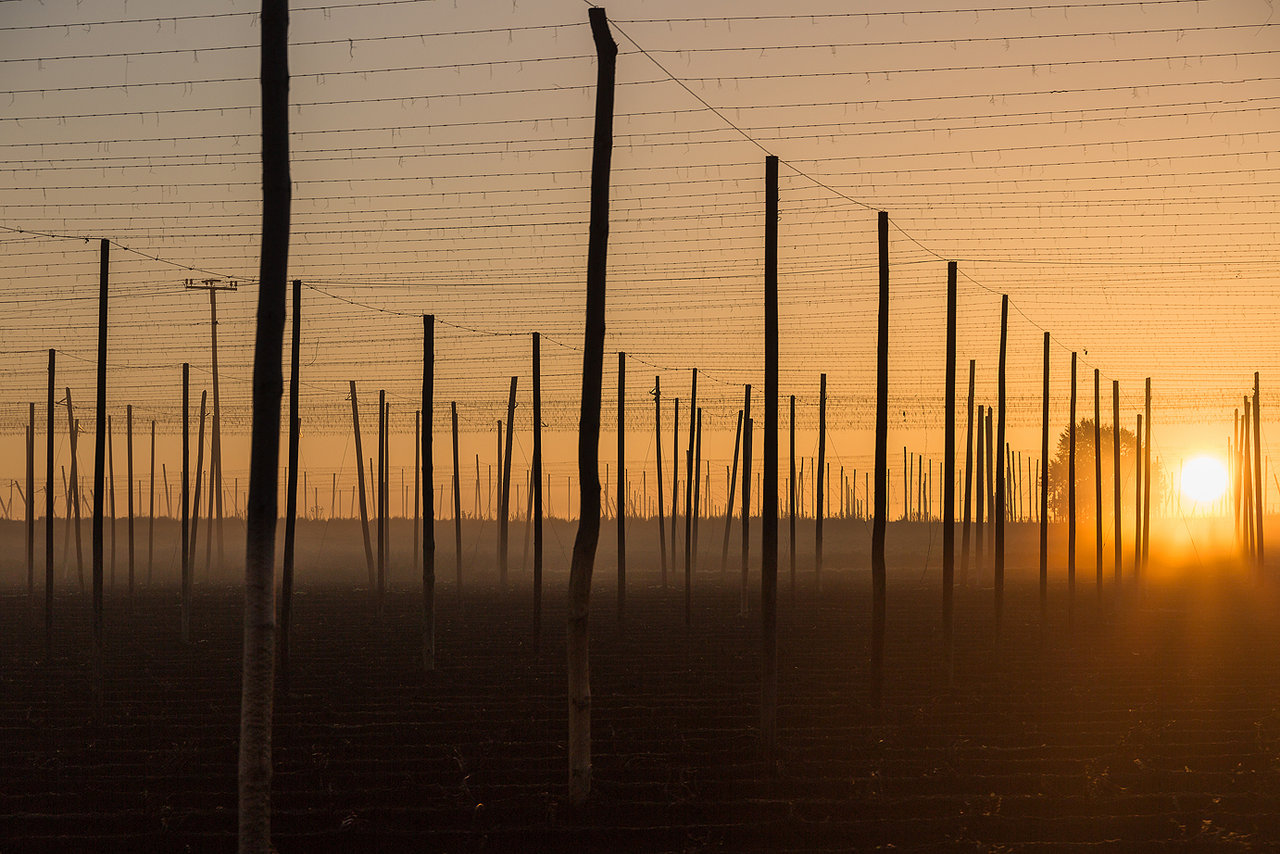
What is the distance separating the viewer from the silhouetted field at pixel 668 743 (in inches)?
460

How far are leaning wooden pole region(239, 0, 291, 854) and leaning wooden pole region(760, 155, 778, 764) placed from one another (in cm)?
756

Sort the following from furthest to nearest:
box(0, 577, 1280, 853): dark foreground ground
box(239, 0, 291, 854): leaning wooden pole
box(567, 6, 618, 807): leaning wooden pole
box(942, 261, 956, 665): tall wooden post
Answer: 1. box(942, 261, 956, 665): tall wooden post
2. box(567, 6, 618, 807): leaning wooden pole
3. box(0, 577, 1280, 853): dark foreground ground
4. box(239, 0, 291, 854): leaning wooden pole

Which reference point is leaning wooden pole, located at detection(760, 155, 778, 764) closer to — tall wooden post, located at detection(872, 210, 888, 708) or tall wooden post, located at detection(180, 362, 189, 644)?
tall wooden post, located at detection(872, 210, 888, 708)

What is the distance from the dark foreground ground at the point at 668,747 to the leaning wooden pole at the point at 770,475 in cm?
59

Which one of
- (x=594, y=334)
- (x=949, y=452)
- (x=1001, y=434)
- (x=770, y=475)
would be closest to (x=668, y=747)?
(x=770, y=475)

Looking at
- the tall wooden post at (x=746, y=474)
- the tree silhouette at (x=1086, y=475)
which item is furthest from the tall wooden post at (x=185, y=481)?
the tree silhouette at (x=1086, y=475)

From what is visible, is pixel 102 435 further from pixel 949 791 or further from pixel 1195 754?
pixel 1195 754

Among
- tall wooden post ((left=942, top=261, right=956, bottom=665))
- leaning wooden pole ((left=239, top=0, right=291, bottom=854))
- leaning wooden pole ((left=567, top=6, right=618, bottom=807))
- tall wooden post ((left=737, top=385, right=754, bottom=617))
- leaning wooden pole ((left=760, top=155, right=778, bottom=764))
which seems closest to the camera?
leaning wooden pole ((left=239, top=0, right=291, bottom=854))

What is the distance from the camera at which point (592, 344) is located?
1330 centimetres

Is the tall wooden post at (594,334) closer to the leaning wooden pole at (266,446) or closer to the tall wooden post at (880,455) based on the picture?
the leaning wooden pole at (266,446)

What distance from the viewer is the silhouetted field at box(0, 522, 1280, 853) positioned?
Answer: 11.7 meters

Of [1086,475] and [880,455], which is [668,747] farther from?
[1086,475]

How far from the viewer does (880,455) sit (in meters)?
18.4

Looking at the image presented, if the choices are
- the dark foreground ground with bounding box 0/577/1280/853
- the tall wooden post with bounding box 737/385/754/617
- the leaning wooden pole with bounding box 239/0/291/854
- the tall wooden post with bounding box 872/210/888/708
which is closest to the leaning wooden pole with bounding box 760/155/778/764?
the dark foreground ground with bounding box 0/577/1280/853
